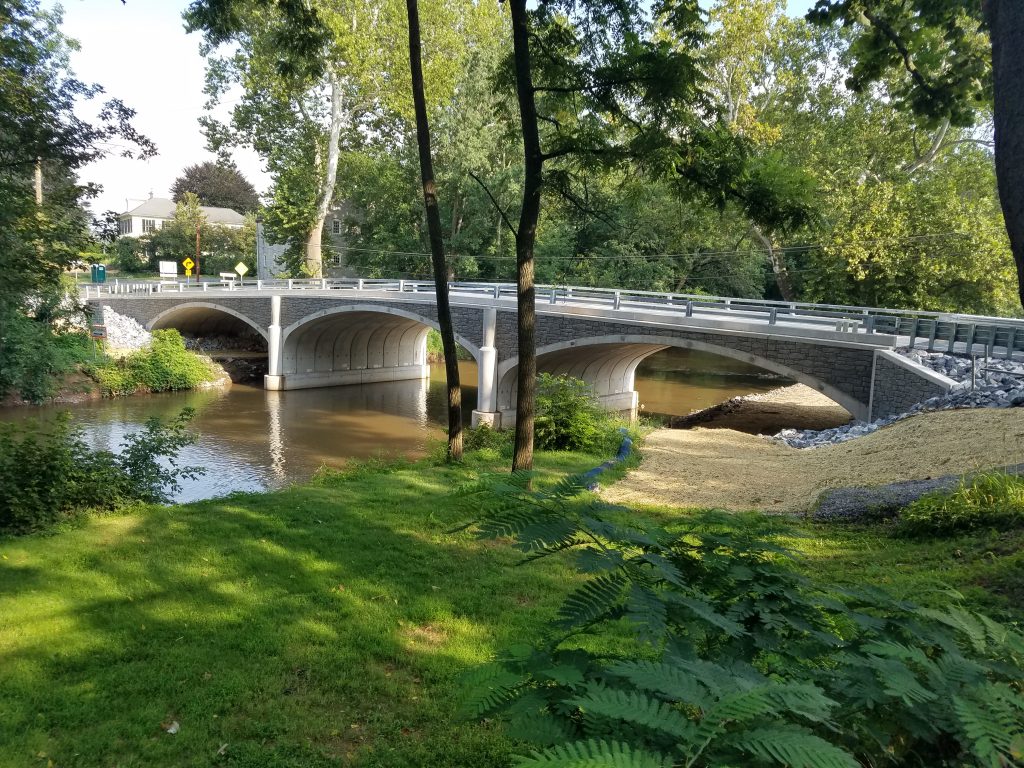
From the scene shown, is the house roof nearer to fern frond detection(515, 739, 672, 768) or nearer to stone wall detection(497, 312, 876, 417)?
stone wall detection(497, 312, 876, 417)

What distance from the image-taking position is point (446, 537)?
7.28 metres

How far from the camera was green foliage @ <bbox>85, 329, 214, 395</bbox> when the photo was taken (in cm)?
2820

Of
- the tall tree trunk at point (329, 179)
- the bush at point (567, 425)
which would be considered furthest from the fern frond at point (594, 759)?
the tall tree trunk at point (329, 179)

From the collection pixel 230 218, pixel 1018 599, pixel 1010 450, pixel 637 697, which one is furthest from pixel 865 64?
pixel 230 218

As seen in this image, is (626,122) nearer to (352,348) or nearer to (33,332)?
(33,332)

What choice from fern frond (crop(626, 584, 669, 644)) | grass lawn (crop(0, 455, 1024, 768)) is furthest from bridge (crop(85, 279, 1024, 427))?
fern frond (crop(626, 584, 669, 644))

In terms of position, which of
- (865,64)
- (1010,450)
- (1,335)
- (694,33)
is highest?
(694,33)

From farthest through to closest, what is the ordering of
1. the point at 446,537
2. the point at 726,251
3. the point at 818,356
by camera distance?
the point at 726,251
the point at 818,356
the point at 446,537

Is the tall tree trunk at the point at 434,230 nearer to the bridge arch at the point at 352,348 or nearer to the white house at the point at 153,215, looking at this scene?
the bridge arch at the point at 352,348

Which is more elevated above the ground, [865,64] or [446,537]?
[865,64]

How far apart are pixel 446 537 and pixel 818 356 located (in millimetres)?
13151

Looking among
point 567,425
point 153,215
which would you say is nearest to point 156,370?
point 567,425

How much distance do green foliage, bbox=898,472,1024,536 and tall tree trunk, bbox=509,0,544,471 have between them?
13.8 ft

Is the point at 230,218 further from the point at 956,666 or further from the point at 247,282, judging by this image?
the point at 956,666
